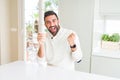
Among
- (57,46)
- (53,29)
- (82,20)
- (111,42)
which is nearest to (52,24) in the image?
(53,29)

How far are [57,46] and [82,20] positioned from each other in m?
0.99

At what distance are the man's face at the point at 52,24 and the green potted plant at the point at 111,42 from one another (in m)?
1.34

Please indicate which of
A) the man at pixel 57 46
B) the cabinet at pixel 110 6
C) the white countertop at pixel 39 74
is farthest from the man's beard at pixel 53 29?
the cabinet at pixel 110 6

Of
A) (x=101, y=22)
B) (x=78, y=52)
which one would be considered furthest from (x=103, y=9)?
(x=78, y=52)

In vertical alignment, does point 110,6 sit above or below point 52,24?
above

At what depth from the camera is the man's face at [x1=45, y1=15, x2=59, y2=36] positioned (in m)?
2.10

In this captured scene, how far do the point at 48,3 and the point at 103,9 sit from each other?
1.37m

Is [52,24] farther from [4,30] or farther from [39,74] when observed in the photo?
[4,30]

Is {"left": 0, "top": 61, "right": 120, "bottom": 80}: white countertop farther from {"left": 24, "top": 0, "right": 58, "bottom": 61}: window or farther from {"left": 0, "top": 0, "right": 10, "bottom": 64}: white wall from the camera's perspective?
{"left": 0, "top": 0, "right": 10, "bottom": 64}: white wall

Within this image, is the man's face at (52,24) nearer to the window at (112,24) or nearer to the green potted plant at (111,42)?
the green potted plant at (111,42)

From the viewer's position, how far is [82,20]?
2939 millimetres

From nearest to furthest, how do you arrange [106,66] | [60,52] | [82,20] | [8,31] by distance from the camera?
1. [60,52]
2. [106,66]
3. [82,20]
4. [8,31]

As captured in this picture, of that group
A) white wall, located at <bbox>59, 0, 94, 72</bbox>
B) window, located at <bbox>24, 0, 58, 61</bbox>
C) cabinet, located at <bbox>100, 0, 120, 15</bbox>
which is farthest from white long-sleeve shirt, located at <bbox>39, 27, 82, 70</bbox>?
window, located at <bbox>24, 0, 58, 61</bbox>

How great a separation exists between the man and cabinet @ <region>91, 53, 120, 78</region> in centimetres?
91
